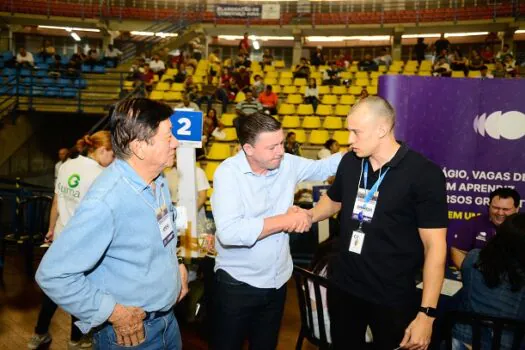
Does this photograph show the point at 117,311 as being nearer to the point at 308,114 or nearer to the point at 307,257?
the point at 307,257

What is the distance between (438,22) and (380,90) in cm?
1518

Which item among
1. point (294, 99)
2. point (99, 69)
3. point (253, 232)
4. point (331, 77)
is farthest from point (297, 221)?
point (99, 69)

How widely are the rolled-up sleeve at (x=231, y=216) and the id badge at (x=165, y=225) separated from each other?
0.30 metres

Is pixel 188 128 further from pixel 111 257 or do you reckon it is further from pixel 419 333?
pixel 419 333

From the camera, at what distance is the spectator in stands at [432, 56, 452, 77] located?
11.3 m

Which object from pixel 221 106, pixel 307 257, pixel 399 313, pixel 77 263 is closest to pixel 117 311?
pixel 77 263

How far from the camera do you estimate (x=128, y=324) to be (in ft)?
5.31

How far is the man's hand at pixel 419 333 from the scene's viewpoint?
6.18 feet

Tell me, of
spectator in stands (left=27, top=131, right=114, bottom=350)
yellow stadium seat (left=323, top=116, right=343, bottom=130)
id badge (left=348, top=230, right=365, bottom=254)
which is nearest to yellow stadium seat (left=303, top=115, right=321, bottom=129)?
yellow stadium seat (left=323, top=116, right=343, bottom=130)

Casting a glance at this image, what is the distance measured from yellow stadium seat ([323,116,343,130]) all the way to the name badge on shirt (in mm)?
8296

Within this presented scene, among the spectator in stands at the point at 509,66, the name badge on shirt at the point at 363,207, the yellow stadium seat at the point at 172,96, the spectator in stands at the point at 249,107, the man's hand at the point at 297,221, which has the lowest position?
the man's hand at the point at 297,221

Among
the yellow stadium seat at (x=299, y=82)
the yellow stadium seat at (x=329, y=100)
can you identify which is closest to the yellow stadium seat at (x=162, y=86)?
the yellow stadium seat at (x=299, y=82)

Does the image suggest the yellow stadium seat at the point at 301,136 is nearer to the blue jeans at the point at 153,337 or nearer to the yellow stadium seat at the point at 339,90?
the yellow stadium seat at the point at 339,90

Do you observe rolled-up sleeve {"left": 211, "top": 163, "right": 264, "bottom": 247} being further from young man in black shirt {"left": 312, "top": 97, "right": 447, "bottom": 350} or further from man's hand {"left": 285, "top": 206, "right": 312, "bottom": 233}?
young man in black shirt {"left": 312, "top": 97, "right": 447, "bottom": 350}
